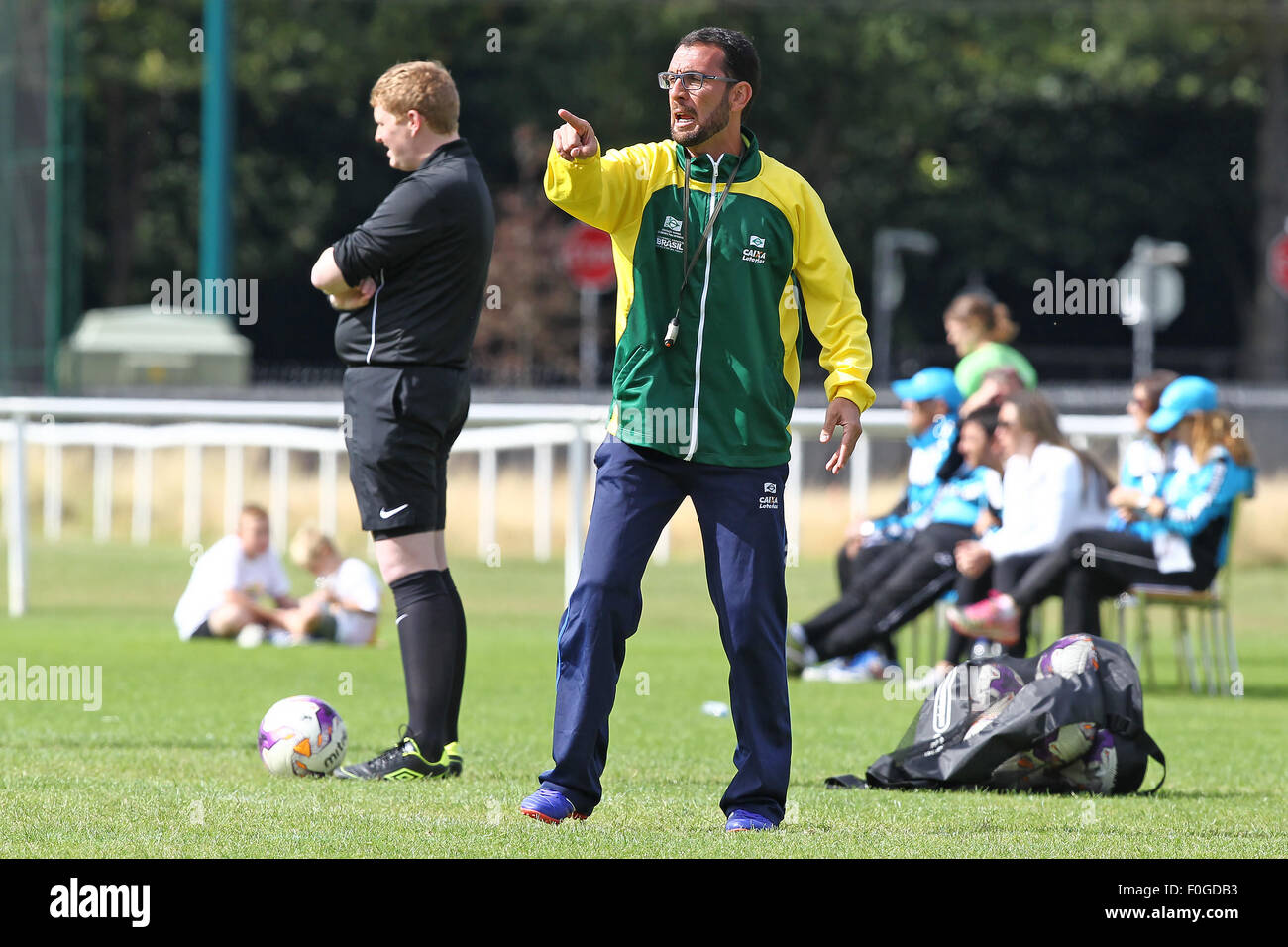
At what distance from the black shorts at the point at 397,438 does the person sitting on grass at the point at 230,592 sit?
5.34m

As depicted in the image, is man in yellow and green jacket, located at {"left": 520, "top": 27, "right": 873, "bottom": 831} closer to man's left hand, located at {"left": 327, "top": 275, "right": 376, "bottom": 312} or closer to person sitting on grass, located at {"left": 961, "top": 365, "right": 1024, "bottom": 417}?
man's left hand, located at {"left": 327, "top": 275, "right": 376, "bottom": 312}

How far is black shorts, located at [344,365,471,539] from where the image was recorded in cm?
638

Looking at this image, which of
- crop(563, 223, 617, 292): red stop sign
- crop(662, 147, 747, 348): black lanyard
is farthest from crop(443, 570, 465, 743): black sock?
crop(563, 223, 617, 292): red stop sign

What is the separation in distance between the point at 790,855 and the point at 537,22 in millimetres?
A: 32899

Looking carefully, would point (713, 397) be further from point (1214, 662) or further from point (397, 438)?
point (1214, 662)

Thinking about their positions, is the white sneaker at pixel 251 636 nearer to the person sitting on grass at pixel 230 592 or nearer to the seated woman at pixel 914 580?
the person sitting on grass at pixel 230 592

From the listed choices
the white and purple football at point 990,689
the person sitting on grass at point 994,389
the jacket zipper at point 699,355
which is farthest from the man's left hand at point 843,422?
the person sitting on grass at point 994,389

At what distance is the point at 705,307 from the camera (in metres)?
5.45

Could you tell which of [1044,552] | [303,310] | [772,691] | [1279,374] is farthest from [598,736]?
[303,310]

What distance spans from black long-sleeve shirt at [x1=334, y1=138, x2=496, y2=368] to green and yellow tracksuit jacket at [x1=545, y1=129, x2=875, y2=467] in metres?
1.05

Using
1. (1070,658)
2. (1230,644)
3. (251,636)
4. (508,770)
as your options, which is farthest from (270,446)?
(1070,658)

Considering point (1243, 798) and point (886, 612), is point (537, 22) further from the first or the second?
point (1243, 798)

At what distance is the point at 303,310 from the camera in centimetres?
3872

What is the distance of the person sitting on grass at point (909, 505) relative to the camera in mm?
10836
